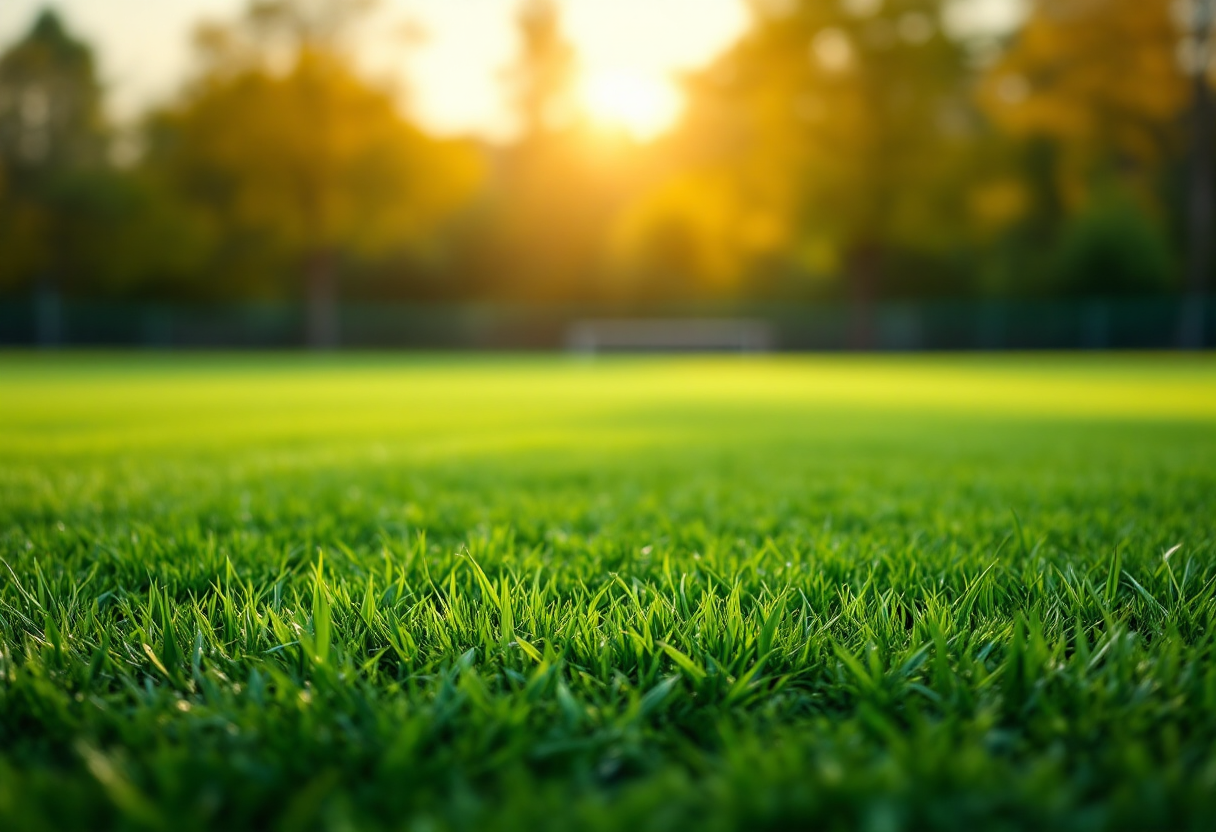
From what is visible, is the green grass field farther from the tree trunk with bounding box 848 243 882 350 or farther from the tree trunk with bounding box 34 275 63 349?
the tree trunk with bounding box 34 275 63 349

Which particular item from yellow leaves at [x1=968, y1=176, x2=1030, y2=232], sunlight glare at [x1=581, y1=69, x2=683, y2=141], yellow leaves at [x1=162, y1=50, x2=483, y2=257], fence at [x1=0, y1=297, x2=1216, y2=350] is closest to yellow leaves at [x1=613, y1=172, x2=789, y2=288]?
fence at [x1=0, y1=297, x2=1216, y2=350]

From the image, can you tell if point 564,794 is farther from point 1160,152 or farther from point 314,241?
point 1160,152

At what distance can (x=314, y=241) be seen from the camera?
3175cm

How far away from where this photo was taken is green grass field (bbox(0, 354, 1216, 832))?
1.00 m

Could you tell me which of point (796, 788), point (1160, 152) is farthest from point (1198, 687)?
point (1160, 152)

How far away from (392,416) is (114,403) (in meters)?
3.78

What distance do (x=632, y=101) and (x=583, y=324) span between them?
11003mm

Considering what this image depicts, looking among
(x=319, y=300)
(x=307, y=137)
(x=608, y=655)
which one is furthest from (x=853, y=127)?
(x=608, y=655)

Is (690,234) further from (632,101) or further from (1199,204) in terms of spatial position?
(1199,204)

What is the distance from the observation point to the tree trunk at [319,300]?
108ft

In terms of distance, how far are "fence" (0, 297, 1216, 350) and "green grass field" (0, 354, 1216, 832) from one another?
30.7 meters

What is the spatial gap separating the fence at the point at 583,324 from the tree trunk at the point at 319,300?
1.55 meters

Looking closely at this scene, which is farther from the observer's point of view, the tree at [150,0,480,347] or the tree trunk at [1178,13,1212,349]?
the tree at [150,0,480,347]

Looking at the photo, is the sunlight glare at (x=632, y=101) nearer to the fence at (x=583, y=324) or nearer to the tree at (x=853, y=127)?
the tree at (x=853, y=127)
